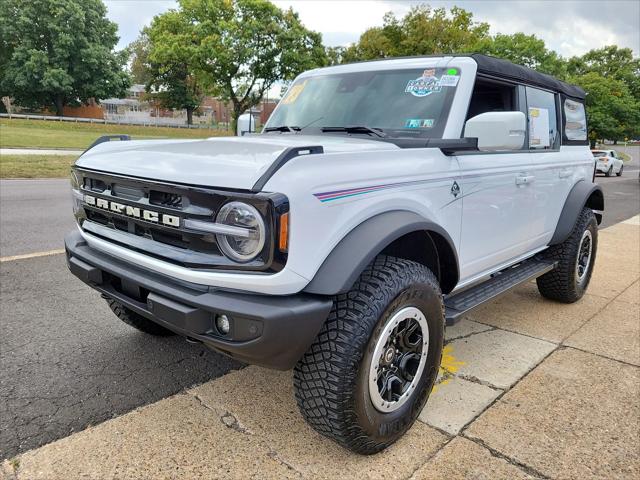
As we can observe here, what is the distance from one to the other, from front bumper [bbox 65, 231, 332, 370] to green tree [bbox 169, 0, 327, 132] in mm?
37127

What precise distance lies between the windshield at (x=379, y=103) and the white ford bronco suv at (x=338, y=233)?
12 millimetres

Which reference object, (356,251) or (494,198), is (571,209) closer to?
(494,198)

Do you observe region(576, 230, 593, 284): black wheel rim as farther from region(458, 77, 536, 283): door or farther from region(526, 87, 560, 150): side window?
region(458, 77, 536, 283): door

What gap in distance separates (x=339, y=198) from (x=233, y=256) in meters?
0.50

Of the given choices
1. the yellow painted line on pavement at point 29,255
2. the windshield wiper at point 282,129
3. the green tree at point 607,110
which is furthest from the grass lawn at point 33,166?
the green tree at point 607,110

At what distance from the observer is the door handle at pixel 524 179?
3475mm

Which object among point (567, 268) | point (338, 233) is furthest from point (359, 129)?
point (567, 268)

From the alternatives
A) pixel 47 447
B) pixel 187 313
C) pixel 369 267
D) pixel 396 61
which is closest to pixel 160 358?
pixel 47 447

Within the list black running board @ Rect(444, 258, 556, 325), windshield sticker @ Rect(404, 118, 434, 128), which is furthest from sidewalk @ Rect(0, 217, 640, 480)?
windshield sticker @ Rect(404, 118, 434, 128)

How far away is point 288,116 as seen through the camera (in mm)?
3871

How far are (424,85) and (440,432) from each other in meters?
2.08

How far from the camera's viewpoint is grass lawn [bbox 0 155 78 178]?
13666mm

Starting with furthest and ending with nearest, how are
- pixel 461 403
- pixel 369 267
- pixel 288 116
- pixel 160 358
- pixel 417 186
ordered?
pixel 288 116, pixel 160 358, pixel 461 403, pixel 417 186, pixel 369 267

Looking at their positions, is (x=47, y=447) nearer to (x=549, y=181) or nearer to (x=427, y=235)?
(x=427, y=235)
